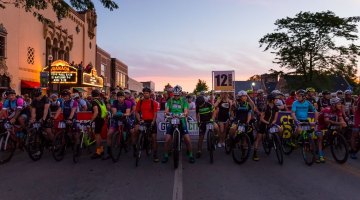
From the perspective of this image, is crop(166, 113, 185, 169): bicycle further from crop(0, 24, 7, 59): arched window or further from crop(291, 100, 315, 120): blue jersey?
crop(0, 24, 7, 59): arched window

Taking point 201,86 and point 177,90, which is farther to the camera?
point 201,86

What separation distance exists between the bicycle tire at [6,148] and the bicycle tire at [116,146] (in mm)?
2464

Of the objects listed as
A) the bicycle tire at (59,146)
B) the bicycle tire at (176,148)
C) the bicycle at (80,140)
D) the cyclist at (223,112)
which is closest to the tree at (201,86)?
the cyclist at (223,112)

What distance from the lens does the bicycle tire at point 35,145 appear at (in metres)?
10.3

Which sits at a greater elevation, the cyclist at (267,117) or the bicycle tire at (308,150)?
the cyclist at (267,117)

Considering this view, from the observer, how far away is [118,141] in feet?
34.9

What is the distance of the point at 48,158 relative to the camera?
35.3 feet

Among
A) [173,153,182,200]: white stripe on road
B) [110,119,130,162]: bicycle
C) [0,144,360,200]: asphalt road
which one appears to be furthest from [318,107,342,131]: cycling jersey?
[110,119,130,162]: bicycle

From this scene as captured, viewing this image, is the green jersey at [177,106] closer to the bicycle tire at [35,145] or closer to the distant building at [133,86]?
the bicycle tire at [35,145]

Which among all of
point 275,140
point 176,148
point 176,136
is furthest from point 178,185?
point 275,140

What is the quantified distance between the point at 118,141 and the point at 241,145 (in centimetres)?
321

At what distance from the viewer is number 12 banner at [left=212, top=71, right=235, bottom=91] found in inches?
597

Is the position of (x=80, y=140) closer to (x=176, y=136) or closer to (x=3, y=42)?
(x=176, y=136)

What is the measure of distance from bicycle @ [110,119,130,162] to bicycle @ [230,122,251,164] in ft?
9.65
